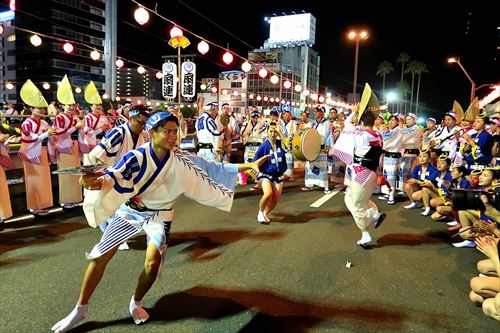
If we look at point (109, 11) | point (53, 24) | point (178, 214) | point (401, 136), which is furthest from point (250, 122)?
point (53, 24)

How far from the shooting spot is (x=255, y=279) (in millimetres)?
4254

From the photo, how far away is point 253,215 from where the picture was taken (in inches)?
283

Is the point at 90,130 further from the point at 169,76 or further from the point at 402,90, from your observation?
the point at 402,90

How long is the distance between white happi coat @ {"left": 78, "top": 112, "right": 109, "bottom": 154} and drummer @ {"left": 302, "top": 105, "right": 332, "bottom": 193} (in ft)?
16.6

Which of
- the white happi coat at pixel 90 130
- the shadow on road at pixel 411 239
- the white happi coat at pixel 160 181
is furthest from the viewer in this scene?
the white happi coat at pixel 90 130

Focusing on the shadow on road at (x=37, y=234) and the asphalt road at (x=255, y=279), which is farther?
the shadow on road at (x=37, y=234)

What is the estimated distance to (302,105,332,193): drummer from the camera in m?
9.64

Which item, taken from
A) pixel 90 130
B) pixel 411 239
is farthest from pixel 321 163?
pixel 90 130

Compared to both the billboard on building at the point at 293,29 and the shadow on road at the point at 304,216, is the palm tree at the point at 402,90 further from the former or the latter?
the shadow on road at the point at 304,216

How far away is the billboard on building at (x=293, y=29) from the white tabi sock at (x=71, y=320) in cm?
6689

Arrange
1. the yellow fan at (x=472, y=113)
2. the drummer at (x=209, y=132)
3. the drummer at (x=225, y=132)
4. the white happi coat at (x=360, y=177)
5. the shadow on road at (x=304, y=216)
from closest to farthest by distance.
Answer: the white happi coat at (x=360, y=177)
the shadow on road at (x=304, y=216)
the yellow fan at (x=472, y=113)
the drummer at (x=209, y=132)
the drummer at (x=225, y=132)

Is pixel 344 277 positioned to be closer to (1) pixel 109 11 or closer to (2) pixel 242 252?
(2) pixel 242 252

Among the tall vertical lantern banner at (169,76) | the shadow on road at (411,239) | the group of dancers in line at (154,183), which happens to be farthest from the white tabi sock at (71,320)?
the tall vertical lantern banner at (169,76)

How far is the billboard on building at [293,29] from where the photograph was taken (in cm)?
6481
